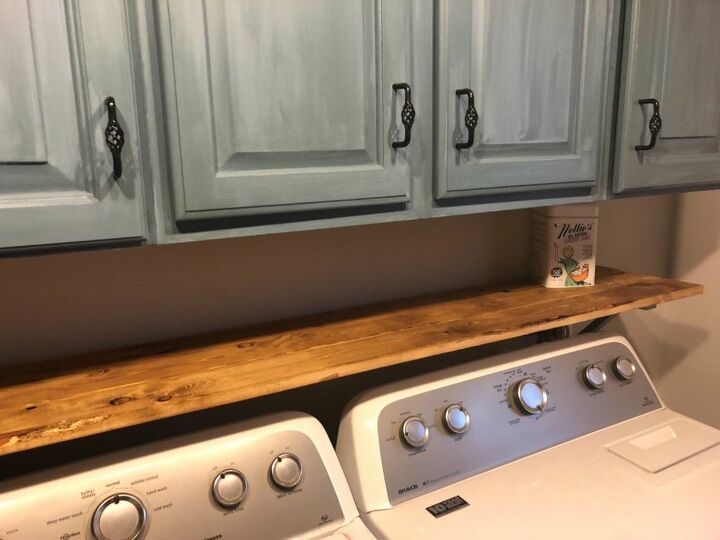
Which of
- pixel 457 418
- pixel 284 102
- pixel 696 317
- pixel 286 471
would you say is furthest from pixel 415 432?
pixel 696 317

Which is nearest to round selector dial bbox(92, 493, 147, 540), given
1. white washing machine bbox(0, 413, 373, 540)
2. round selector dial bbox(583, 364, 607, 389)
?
white washing machine bbox(0, 413, 373, 540)


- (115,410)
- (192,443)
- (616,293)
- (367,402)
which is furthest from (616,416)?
(115,410)

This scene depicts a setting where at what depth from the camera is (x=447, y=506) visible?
0.93 m

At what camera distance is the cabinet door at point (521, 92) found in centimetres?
93

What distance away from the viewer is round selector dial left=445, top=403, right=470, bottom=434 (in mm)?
1015

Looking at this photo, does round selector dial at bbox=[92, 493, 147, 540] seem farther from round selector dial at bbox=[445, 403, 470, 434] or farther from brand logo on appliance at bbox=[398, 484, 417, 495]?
round selector dial at bbox=[445, 403, 470, 434]

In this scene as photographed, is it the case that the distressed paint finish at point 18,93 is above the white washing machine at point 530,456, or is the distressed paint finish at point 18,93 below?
above

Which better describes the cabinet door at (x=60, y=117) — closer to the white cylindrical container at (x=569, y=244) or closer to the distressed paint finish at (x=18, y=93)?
the distressed paint finish at (x=18, y=93)

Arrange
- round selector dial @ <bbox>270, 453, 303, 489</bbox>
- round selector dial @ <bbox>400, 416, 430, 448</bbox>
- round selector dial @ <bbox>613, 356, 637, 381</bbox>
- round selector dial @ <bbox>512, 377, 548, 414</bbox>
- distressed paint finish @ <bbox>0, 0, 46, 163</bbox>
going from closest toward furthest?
distressed paint finish @ <bbox>0, 0, 46, 163</bbox>, round selector dial @ <bbox>270, 453, 303, 489</bbox>, round selector dial @ <bbox>400, 416, 430, 448</bbox>, round selector dial @ <bbox>512, 377, 548, 414</bbox>, round selector dial @ <bbox>613, 356, 637, 381</bbox>

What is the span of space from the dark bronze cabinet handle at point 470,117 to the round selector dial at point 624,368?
60cm

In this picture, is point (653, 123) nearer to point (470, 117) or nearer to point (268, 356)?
point (470, 117)

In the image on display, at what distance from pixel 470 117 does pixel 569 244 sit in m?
0.51

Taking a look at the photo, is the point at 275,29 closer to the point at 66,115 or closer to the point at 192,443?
the point at 66,115

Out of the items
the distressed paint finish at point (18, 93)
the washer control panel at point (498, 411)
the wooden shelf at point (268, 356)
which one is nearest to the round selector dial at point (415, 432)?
the washer control panel at point (498, 411)
